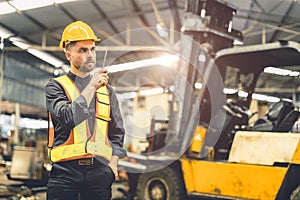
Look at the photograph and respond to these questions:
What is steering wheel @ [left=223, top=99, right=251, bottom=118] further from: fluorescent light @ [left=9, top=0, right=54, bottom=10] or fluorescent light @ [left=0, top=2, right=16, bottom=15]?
fluorescent light @ [left=9, top=0, right=54, bottom=10]

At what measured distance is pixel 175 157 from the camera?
14.8ft

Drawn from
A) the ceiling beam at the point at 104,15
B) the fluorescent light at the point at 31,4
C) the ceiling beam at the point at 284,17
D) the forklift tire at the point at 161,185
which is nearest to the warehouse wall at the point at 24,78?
the ceiling beam at the point at 104,15

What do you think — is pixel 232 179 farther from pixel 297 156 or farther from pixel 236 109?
pixel 236 109

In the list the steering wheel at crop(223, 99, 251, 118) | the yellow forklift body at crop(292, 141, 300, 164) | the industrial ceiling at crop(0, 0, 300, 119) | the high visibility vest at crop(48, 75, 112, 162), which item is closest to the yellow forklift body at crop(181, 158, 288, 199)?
the yellow forklift body at crop(292, 141, 300, 164)

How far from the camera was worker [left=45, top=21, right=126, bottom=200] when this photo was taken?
1.79 m

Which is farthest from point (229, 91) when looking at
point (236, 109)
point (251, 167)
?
point (251, 167)

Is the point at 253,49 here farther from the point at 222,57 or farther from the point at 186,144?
the point at 186,144

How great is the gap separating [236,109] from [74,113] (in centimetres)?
314

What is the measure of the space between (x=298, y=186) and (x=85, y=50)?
2611 mm

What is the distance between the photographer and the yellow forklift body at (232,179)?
11.9 ft

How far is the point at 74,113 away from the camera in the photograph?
66.4 inches

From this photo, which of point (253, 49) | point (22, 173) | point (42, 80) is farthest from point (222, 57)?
point (42, 80)

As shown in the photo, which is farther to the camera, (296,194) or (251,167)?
(251,167)

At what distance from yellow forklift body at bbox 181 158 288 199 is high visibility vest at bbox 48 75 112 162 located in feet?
7.23
